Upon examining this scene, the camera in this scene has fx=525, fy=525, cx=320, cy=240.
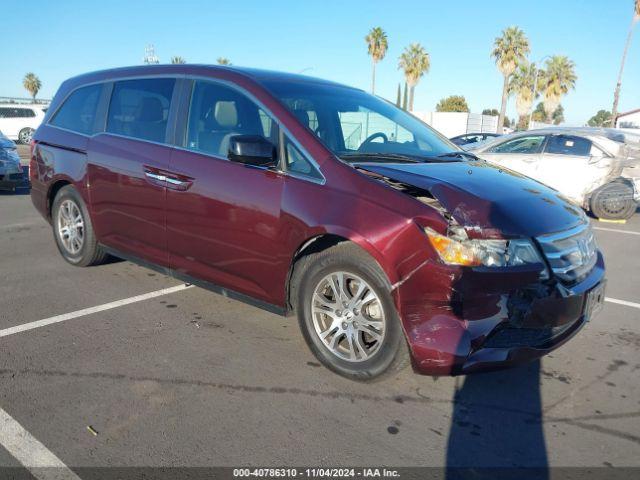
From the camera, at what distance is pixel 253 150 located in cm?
333

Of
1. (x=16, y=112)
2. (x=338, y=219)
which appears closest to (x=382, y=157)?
(x=338, y=219)

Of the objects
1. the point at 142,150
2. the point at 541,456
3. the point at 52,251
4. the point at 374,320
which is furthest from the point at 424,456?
the point at 52,251

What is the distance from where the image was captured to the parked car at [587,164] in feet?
29.6

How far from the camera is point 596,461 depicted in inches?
100

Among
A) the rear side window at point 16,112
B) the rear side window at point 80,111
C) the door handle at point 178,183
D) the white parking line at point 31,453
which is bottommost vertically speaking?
the white parking line at point 31,453

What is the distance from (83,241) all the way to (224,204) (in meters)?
2.23

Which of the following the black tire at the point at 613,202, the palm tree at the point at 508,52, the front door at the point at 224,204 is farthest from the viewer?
A: the palm tree at the point at 508,52

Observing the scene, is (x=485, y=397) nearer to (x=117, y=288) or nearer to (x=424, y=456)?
(x=424, y=456)

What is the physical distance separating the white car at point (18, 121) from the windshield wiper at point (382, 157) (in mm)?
25593

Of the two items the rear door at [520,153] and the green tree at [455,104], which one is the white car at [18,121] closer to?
the rear door at [520,153]

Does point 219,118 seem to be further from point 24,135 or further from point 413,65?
point 413,65

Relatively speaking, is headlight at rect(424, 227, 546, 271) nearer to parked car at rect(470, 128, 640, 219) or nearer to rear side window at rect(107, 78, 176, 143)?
rear side window at rect(107, 78, 176, 143)

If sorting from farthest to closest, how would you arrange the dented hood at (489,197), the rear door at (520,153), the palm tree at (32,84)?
1. the palm tree at (32,84)
2. the rear door at (520,153)
3. the dented hood at (489,197)

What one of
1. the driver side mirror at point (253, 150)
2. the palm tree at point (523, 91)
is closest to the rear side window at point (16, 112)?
the driver side mirror at point (253, 150)
